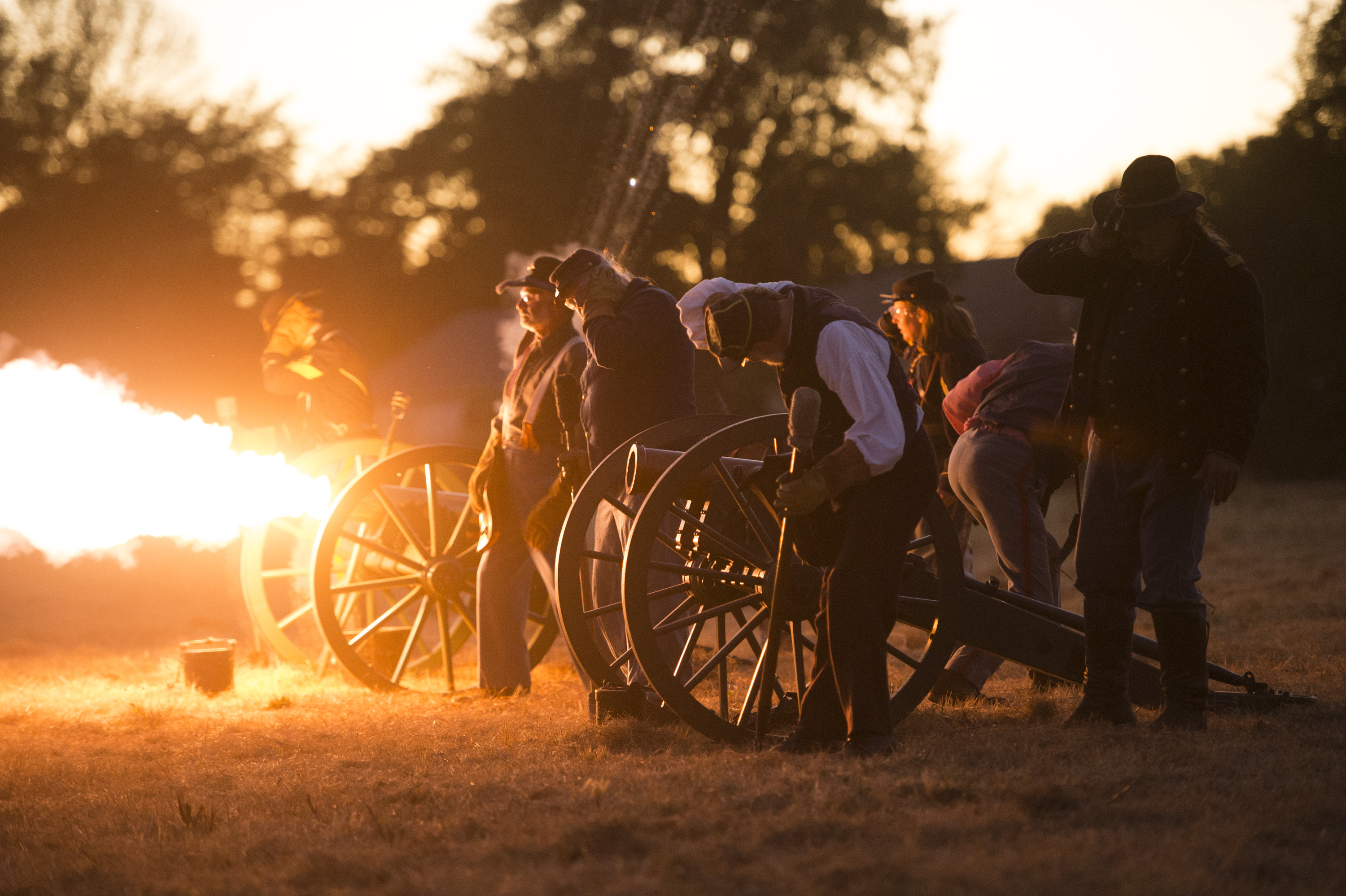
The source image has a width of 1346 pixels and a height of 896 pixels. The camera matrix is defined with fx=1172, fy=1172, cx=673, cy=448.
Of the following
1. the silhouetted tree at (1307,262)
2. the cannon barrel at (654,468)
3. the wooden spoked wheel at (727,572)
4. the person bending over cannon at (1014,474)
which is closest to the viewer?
the wooden spoked wheel at (727,572)

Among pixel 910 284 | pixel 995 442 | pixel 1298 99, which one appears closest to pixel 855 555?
pixel 995 442

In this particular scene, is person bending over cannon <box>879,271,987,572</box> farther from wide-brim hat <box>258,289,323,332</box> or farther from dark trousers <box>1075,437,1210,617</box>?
wide-brim hat <box>258,289,323,332</box>

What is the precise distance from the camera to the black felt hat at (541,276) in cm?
531

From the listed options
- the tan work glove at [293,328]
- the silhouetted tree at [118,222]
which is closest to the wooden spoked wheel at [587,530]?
the tan work glove at [293,328]

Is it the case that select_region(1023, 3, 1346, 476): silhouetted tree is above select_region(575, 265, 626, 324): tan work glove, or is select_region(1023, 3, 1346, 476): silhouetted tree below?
above

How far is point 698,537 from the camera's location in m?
4.13

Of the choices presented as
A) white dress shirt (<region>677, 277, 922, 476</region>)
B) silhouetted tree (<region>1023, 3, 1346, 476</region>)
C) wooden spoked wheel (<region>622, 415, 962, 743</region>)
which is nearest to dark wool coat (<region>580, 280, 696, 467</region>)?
wooden spoked wheel (<region>622, 415, 962, 743</region>)

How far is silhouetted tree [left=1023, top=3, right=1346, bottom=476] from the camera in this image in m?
21.2

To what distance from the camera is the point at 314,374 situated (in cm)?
710

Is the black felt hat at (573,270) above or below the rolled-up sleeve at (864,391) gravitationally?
above

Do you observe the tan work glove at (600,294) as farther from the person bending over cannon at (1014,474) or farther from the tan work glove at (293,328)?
the tan work glove at (293,328)

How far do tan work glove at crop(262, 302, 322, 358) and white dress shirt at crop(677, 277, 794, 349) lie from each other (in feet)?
13.7

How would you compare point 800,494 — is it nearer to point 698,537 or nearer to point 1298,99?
point 698,537

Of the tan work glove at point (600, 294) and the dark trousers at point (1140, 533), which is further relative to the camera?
the tan work glove at point (600, 294)
